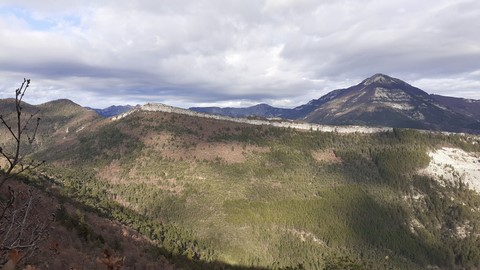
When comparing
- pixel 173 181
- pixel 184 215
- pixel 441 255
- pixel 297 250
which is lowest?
pixel 441 255

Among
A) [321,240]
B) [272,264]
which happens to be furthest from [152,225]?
[321,240]

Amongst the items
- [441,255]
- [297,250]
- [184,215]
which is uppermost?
[184,215]

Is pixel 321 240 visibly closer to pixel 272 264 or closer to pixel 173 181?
pixel 272 264

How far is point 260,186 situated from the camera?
648 feet

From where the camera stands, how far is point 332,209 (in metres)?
197

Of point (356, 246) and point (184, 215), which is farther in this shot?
point (356, 246)

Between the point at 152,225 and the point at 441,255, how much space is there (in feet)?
510

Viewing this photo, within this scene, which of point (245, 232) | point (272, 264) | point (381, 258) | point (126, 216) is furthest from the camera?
point (381, 258)

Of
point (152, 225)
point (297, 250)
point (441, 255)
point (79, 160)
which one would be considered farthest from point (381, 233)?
point (79, 160)

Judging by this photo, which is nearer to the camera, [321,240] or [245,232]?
[245,232]

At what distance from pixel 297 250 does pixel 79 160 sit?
412ft

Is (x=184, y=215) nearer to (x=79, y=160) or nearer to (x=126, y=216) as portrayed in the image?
(x=126, y=216)

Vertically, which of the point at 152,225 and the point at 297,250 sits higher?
the point at 152,225

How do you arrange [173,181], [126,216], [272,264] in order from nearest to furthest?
[126,216] → [272,264] → [173,181]
